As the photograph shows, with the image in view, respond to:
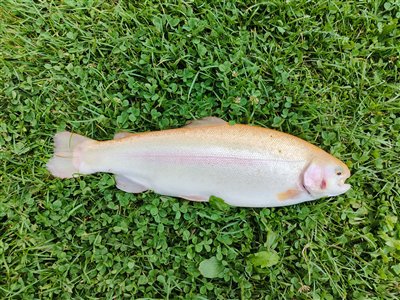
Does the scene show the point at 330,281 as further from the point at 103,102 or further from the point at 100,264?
the point at 103,102

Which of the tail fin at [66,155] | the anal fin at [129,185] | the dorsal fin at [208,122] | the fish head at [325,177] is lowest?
the anal fin at [129,185]

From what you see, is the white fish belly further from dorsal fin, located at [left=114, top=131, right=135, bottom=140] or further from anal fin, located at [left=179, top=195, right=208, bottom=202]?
dorsal fin, located at [left=114, top=131, right=135, bottom=140]

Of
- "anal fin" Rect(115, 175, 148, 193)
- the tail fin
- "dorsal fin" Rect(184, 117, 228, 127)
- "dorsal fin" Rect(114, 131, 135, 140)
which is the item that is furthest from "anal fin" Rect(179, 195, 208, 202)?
the tail fin

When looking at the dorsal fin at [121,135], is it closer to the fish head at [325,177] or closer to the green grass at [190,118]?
the green grass at [190,118]

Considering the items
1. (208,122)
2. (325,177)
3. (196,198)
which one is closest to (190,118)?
(208,122)

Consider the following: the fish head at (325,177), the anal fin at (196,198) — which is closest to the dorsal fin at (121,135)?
the anal fin at (196,198)

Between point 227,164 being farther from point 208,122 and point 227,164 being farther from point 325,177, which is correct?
point 325,177

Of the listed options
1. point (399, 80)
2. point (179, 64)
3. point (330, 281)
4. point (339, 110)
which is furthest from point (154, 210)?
point (399, 80)
